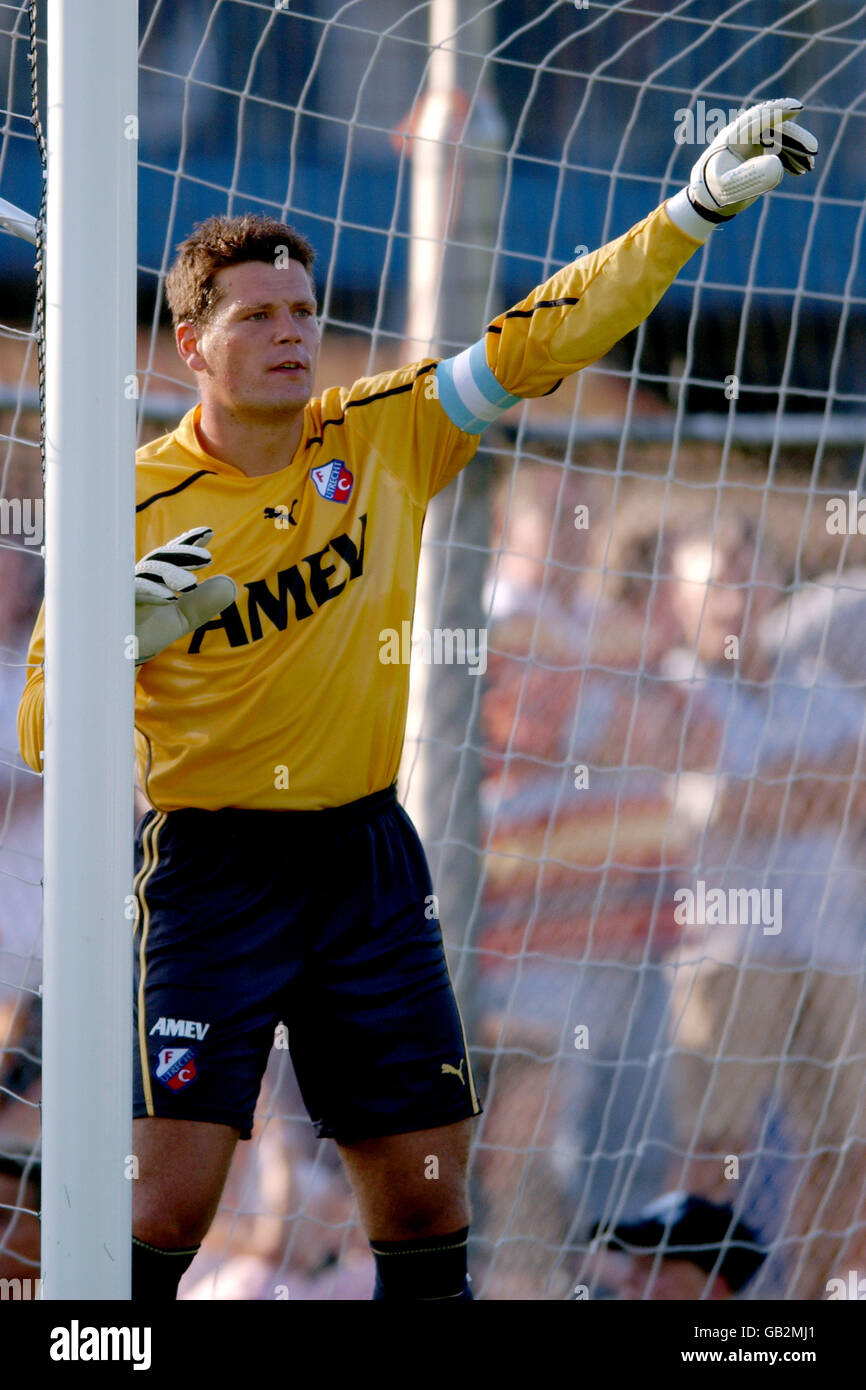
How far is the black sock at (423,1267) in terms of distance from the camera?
5.87 feet

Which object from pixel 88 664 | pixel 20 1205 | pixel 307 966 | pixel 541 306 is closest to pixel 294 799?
pixel 307 966

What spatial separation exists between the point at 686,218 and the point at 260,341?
521 millimetres

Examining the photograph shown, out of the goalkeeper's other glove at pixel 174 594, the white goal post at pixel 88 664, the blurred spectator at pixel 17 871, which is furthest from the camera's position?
the blurred spectator at pixel 17 871

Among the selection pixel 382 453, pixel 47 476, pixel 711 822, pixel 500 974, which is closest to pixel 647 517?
pixel 711 822

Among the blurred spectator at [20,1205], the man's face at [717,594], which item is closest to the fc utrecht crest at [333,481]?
the man's face at [717,594]

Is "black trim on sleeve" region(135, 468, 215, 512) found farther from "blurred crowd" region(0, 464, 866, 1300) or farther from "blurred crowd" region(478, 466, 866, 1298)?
"blurred crowd" region(478, 466, 866, 1298)

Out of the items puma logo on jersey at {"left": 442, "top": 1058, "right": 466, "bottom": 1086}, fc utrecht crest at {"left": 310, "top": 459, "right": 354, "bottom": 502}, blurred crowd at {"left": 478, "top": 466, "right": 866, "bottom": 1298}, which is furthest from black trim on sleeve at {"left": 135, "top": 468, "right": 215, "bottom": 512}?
blurred crowd at {"left": 478, "top": 466, "right": 866, "bottom": 1298}

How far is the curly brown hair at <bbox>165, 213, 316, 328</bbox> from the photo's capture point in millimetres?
1845

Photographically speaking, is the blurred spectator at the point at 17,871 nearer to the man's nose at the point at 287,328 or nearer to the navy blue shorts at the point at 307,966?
the navy blue shorts at the point at 307,966

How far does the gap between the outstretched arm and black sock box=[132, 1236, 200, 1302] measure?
1.04m

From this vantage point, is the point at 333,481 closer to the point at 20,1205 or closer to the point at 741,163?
the point at 741,163

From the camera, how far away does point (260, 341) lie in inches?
71.2

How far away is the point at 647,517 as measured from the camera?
122 inches

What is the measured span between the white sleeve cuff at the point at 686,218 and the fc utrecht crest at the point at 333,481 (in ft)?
1.63
